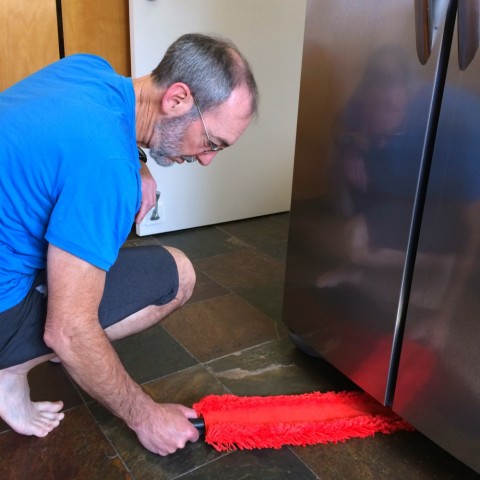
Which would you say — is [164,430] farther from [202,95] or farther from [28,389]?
[202,95]

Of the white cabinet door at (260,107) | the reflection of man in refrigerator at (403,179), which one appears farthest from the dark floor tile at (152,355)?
the white cabinet door at (260,107)

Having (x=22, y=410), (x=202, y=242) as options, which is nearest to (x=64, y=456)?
(x=22, y=410)

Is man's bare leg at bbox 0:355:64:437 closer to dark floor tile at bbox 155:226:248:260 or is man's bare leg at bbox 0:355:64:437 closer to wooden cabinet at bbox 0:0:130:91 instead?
dark floor tile at bbox 155:226:248:260

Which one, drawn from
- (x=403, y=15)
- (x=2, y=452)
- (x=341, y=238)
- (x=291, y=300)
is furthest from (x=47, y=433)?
(x=403, y=15)

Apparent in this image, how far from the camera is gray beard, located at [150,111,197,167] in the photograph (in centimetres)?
83

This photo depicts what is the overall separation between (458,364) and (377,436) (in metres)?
0.29

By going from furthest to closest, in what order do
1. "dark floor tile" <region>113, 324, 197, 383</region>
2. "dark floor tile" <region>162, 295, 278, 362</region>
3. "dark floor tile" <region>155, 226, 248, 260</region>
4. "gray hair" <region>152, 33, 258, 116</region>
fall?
"dark floor tile" <region>155, 226, 248, 260</region>
"dark floor tile" <region>162, 295, 278, 362</region>
"dark floor tile" <region>113, 324, 197, 383</region>
"gray hair" <region>152, 33, 258, 116</region>

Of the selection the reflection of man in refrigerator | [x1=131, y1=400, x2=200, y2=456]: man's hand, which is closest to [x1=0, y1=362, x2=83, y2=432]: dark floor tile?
[x1=131, y1=400, x2=200, y2=456]: man's hand

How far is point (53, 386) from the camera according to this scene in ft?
3.84

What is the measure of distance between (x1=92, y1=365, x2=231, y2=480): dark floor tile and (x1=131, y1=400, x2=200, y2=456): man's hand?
0.02 meters

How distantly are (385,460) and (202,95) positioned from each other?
774mm

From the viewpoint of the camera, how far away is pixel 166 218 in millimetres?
2174

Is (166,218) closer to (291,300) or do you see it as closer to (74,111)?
Result: (291,300)

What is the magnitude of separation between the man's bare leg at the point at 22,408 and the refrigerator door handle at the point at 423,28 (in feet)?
2.77
